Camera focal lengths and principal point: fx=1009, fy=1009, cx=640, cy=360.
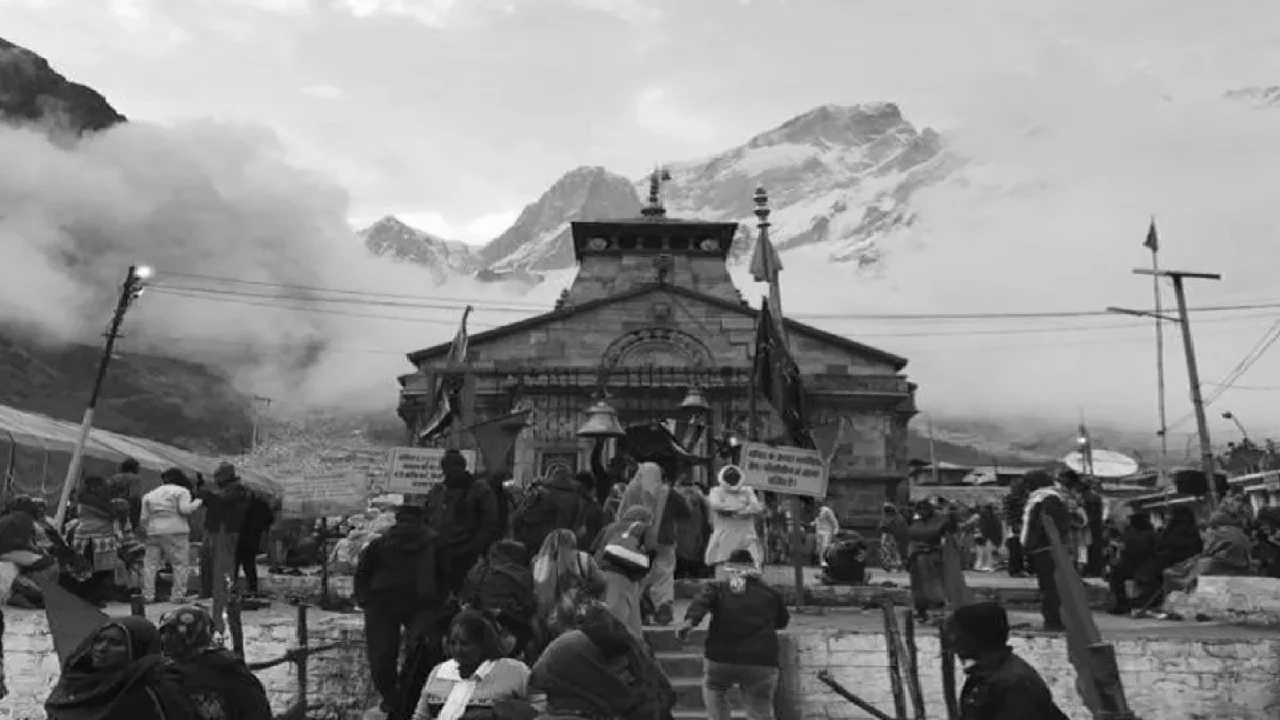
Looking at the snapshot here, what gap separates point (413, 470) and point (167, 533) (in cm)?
301

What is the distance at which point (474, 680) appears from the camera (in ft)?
16.8

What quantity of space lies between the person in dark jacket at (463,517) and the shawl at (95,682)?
471 cm

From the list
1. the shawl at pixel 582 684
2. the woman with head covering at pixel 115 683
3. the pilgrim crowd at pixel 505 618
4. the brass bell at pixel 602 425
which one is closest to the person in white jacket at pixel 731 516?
the pilgrim crowd at pixel 505 618

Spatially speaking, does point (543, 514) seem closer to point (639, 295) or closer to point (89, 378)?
point (639, 295)

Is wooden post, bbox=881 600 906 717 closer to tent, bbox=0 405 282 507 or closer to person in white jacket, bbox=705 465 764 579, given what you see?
person in white jacket, bbox=705 465 764 579

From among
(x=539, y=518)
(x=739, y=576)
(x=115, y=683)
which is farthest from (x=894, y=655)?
(x=115, y=683)

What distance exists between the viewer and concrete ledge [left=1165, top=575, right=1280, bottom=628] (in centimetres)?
Answer: 1073

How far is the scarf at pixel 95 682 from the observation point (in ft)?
13.0

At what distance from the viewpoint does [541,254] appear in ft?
559

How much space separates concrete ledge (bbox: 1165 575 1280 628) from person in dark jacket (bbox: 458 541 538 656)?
820cm

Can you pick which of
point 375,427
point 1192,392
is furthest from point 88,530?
point 375,427

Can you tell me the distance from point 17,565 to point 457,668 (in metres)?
7.52

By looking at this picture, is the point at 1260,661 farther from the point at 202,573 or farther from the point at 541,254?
the point at 541,254

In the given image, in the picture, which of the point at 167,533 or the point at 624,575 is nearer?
the point at 624,575
